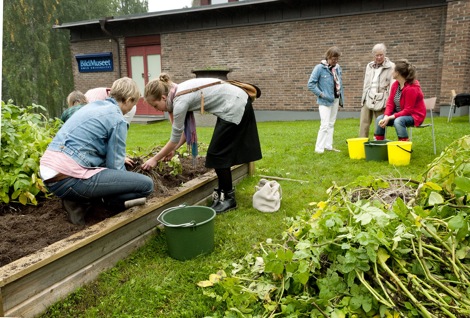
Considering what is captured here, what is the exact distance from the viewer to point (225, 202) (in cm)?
370

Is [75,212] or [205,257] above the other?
[75,212]

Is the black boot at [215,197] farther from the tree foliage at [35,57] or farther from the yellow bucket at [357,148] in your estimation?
the tree foliage at [35,57]

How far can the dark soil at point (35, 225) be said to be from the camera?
2.46 metres

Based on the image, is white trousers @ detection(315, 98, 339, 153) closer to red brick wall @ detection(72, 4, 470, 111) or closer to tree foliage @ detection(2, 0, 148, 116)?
red brick wall @ detection(72, 4, 470, 111)

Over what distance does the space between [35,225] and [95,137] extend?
2.72ft

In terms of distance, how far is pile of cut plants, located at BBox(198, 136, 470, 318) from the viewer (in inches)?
71.6

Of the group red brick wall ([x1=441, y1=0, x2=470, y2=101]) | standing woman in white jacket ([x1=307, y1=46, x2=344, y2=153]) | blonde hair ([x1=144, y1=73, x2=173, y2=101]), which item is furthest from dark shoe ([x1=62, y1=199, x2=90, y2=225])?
red brick wall ([x1=441, y1=0, x2=470, y2=101])

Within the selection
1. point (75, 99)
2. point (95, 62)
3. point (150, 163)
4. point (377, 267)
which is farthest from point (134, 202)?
point (95, 62)

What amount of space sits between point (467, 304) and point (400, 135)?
378cm

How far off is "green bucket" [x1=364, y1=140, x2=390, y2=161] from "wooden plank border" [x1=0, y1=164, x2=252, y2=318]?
321 cm

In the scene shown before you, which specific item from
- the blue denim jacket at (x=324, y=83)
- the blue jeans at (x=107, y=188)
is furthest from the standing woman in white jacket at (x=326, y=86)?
the blue jeans at (x=107, y=188)

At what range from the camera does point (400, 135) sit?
5.20 meters

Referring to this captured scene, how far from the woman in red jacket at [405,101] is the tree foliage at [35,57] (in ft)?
67.6

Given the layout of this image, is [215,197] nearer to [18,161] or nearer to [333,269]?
[18,161]
